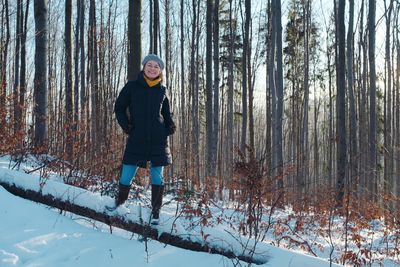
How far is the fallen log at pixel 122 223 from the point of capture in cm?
358

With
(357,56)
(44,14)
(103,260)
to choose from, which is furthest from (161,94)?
(357,56)

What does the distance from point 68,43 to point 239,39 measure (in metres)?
10.8

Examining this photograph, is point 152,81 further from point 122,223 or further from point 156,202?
point 122,223

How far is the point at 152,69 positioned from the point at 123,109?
1.82ft

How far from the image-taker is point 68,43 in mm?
10961

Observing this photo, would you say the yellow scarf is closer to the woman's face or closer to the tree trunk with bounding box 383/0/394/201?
the woman's face

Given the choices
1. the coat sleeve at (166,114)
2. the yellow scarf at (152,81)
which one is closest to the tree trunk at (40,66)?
the coat sleeve at (166,114)

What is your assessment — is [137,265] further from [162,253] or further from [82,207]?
[82,207]

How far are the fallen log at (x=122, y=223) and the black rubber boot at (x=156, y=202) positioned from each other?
0.17 metres

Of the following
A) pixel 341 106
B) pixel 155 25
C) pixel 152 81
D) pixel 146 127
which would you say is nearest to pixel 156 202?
pixel 146 127

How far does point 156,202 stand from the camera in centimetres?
422

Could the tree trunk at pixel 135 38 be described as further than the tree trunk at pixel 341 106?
No

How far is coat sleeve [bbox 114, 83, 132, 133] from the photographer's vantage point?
14.2ft

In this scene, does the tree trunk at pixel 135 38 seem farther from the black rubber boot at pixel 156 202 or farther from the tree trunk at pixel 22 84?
the black rubber boot at pixel 156 202
